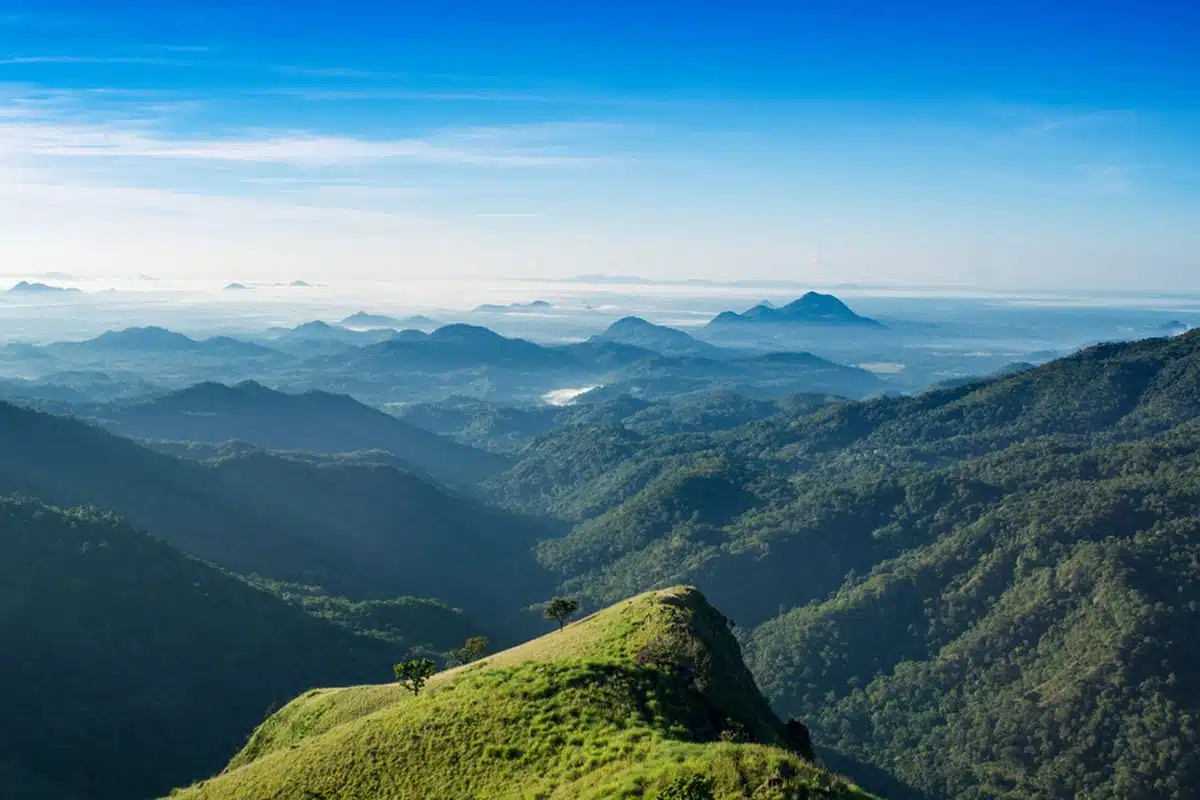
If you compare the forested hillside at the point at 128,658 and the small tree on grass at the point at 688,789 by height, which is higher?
the small tree on grass at the point at 688,789

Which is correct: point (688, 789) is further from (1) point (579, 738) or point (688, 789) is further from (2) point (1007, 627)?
(2) point (1007, 627)

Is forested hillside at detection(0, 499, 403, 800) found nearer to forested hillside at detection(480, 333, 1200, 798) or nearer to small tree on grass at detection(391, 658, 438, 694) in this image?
small tree on grass at detection(391, 658, 438, 694)

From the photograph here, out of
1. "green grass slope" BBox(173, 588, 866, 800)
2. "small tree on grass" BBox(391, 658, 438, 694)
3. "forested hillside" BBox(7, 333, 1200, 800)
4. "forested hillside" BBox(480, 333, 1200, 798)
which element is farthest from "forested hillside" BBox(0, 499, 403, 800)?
"forested hillside" BBox(480, 333, 1200, 798)

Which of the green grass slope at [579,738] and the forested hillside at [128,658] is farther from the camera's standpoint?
the forested hillside at [128,658]

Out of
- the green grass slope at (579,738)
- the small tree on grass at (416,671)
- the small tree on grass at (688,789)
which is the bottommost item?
the small tree on grass at (416,671)

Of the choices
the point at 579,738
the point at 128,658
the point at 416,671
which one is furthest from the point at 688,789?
the point at 128,658

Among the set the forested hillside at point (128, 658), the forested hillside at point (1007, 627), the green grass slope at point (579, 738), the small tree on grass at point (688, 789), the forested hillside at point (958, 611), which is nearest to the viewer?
the small tree on grass at point (688, 789)

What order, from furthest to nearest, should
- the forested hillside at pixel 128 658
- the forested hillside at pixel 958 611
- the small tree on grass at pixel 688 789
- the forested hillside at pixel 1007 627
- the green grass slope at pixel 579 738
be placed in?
the forested hillside at pixel 958 611 < the forested hillside at pixel 1007 627 < the forested hillside at pixel 128 658 < the green grass slope at pixel 579 738 < the small tree on grass at pixel 688 789

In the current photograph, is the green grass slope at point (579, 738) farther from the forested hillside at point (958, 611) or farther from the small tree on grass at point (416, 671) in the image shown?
the forested hillside at point (958, 611)

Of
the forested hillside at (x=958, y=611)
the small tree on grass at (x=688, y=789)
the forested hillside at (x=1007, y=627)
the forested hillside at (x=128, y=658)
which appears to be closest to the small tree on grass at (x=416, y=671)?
the small tree on grass at (x=688, y=789)

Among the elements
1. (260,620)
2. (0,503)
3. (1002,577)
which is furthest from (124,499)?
(1002,577)

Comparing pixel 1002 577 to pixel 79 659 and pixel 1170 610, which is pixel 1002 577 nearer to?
pixel 1170 610
